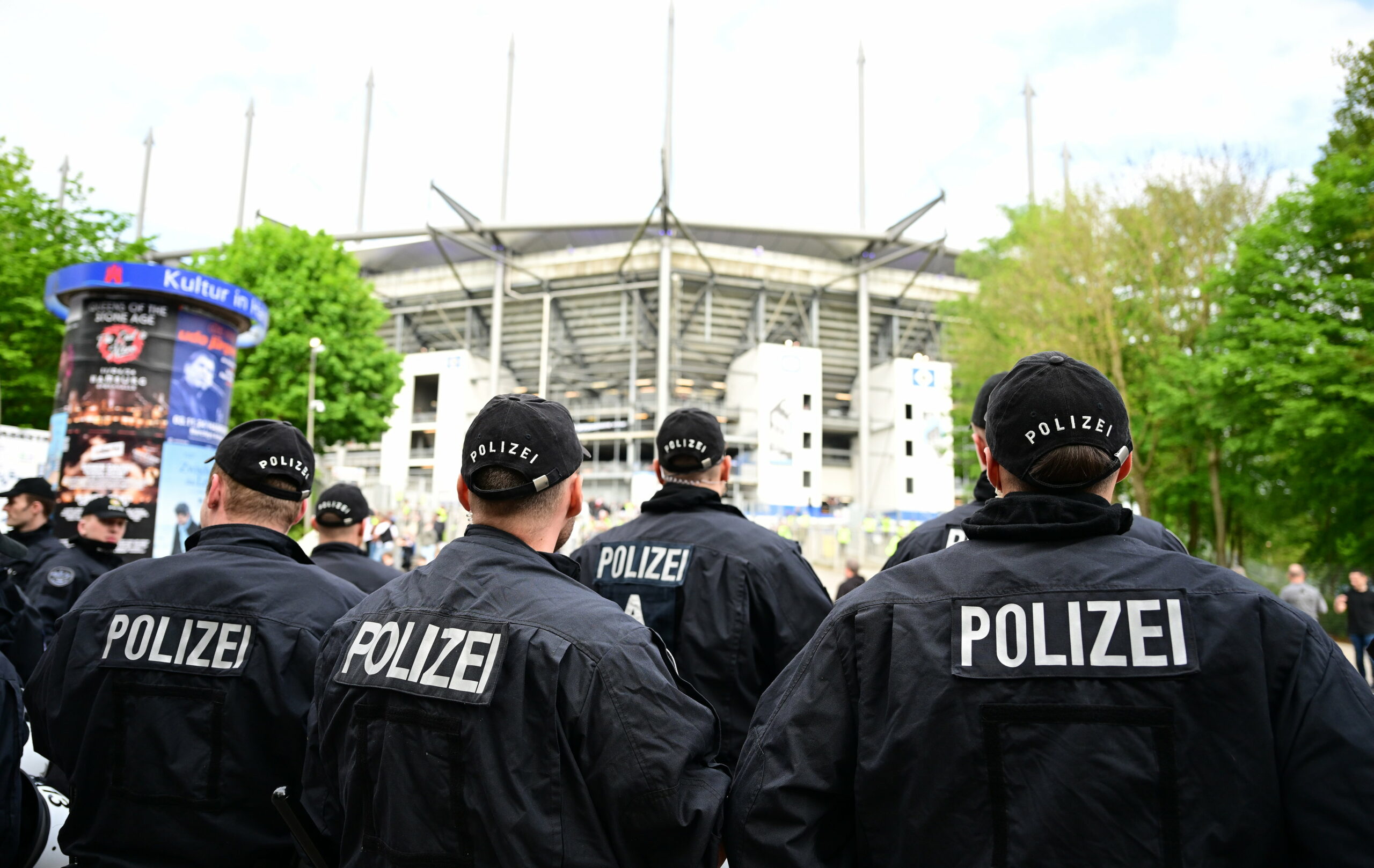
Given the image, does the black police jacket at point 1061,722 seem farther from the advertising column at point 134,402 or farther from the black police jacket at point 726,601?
the advertising column at point 134,402

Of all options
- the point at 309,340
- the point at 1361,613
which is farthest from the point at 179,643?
the point at 309,340

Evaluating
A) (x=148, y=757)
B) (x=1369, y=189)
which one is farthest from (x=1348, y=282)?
(x=148, y=757)

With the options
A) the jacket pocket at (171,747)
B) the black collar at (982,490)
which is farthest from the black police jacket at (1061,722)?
the black collar at (982,490)

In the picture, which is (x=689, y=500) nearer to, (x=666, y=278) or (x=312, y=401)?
(x=312, y=401)

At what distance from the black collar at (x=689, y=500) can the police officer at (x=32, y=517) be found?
416 cm

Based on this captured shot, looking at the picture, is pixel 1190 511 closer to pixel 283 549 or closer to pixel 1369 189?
pixel 1369 189

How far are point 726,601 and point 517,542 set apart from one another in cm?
156

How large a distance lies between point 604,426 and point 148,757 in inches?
1573

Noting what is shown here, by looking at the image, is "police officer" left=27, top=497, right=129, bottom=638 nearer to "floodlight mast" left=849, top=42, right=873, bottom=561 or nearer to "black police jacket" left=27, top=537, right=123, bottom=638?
"black police jacket" left=27, top=537, right=123, bottom=638

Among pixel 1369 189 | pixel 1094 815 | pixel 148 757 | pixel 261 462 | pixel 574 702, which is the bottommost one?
pixel 148 757

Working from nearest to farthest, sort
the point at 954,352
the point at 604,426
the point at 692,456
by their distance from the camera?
the point at 692,456, the point at 954,352, the point at 604,426

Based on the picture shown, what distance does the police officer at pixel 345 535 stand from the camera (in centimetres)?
432

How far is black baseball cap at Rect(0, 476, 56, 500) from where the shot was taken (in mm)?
5199

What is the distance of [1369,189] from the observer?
529 inches
